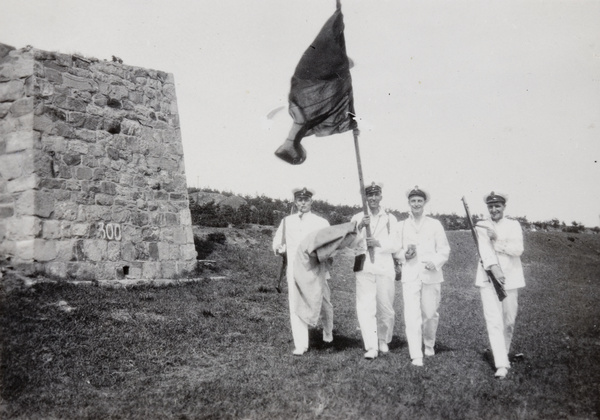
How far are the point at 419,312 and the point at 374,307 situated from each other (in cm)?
56

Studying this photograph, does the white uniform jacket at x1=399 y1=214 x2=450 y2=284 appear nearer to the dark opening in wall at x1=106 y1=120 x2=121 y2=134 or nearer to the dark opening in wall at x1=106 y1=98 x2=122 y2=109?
the dark opening in wall at x1=106 y1=120 x2=121 y2=134

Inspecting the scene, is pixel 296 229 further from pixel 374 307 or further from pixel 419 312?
pixel 419 312

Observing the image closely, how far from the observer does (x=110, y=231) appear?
9.23 metres

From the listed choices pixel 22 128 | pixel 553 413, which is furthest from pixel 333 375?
pixel 22 128

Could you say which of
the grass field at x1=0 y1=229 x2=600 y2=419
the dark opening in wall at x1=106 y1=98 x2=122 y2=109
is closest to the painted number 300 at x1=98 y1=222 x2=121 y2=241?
the grass field at x1=0 y1=229 x2=600 y2=419

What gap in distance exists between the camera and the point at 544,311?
34.2 feet

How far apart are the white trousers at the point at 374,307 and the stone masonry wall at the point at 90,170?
15.9ft

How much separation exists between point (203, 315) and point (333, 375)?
2964 mm

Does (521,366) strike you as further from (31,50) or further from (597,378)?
(31,50)

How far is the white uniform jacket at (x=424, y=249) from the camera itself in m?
6.42

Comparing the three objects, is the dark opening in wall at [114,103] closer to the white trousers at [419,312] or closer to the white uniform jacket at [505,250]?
the white trousers at [419,312]

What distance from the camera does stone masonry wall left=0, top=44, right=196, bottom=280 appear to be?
26.8ft

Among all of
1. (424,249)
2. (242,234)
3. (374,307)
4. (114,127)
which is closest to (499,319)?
(424,249)

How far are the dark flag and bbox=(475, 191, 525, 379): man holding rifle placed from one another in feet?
6.84
